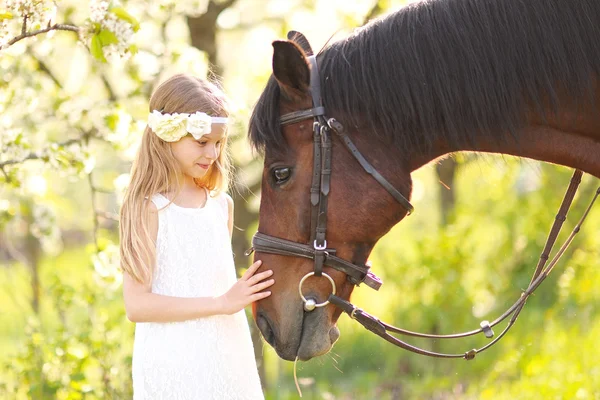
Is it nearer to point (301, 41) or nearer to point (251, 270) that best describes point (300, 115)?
point (301, 41)

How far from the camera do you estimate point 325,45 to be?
2627 millimetres

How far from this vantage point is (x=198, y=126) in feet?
8.61

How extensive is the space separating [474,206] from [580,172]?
21.9ft

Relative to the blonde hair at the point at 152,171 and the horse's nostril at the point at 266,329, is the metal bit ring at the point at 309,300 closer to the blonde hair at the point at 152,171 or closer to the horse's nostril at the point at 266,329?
the horse's nostril at the point at 266,329

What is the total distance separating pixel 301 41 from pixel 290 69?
0.36m

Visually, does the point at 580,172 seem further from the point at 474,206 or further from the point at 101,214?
the point at 474,206

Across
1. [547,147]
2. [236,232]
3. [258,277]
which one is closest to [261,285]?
[258,277]

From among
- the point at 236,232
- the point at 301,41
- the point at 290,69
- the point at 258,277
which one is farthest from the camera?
the point at 236,232

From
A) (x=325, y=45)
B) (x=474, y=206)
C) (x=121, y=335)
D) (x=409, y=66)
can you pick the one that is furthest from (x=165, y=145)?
(x=474, y=206)

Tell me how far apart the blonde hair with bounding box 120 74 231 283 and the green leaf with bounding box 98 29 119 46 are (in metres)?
0.28

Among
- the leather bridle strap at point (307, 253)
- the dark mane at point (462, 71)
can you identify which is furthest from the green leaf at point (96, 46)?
the leather bridle strap at point (307, 253)

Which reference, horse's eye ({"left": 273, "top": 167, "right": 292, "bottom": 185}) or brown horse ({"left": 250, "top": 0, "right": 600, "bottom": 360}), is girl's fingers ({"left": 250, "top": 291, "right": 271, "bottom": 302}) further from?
horse's eye ({"left": 273, "top": 167, "right": 292, "bottom": 185})

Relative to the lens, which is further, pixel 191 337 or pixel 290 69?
pixel 191 337

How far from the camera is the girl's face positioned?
2693 millimetres
